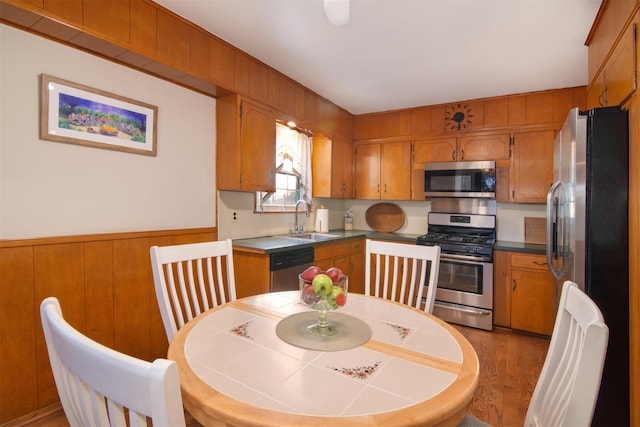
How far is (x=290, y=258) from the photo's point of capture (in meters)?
2.74

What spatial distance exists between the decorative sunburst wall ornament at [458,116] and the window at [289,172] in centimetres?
167

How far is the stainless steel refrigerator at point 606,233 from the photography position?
159cm

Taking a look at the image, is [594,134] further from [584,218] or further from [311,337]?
[311,337]

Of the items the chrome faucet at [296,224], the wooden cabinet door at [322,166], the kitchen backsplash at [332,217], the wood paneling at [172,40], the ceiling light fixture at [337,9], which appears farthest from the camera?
the wooden cabinet door at [322,166]

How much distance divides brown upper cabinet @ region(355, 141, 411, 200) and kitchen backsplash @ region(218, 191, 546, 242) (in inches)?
11.7

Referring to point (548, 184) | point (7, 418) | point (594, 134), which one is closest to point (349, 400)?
point (594, 134)

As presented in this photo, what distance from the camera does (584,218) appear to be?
1697mm

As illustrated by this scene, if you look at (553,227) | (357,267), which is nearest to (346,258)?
(357,267)

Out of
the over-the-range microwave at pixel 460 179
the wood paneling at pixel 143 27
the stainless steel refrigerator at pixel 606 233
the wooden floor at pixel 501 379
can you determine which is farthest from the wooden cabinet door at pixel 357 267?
the wood paneling at pixel 143 27

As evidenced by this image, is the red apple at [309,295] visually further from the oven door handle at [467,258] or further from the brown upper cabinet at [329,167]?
the brown upper cabinet at [329,167]

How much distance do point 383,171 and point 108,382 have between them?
3.98m

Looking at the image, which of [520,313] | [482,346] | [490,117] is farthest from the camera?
[490,117]

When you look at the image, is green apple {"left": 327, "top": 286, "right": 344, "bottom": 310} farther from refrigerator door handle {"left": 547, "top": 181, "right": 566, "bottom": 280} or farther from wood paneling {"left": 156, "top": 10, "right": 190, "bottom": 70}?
wood paneling {"left": 156, "top": 10, "right": 190, "bottom": 70}

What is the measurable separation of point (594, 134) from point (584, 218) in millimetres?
447
